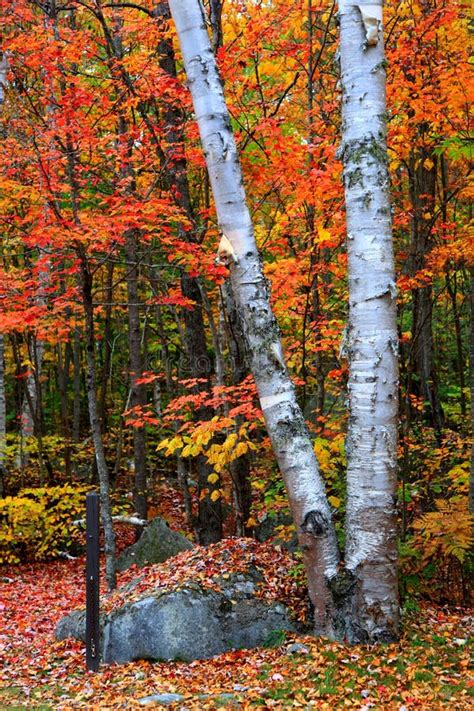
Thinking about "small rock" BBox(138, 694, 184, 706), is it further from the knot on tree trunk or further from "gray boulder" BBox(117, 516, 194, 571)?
"gray boulder" BBox(117, 516, 194, 571)

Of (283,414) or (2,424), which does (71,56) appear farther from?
(2,424)

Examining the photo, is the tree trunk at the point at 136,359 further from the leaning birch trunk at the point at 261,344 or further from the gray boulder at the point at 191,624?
the leaning birch trunk at the point at 261,344

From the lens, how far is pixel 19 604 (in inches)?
333

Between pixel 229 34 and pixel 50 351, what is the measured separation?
10730 millimetres

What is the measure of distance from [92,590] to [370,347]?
2.91 meters

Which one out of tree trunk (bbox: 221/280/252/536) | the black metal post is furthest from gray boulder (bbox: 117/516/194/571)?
the black metal post

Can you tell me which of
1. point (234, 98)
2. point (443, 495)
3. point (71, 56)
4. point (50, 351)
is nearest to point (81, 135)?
point (71, 56)

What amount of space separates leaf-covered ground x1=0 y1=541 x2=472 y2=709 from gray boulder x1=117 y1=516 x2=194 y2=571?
2123 mm

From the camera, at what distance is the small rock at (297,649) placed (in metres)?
4.36

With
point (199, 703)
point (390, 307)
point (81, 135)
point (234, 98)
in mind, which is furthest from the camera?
point (234, 98)

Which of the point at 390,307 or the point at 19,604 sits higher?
the point at 390,307

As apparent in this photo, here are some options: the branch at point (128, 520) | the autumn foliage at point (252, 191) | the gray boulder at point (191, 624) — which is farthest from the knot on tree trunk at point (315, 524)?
the branch at point (128, 520)

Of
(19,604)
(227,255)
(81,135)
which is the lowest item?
(19,604)

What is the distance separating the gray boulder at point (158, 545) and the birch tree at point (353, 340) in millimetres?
4092
